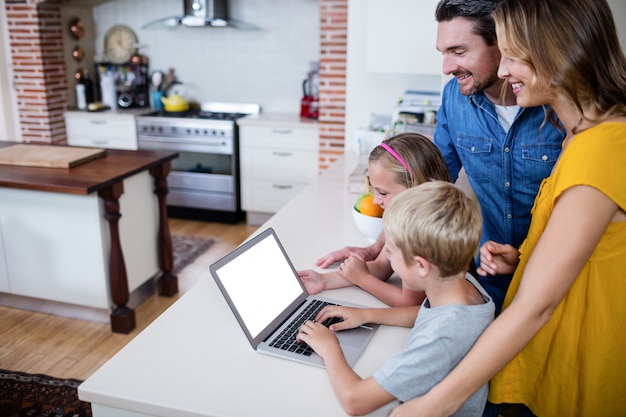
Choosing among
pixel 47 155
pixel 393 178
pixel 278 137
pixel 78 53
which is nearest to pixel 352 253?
pixel 393 178

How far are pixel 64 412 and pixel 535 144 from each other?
2207 mm

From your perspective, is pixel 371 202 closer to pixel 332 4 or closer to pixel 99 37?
pixel 332 4

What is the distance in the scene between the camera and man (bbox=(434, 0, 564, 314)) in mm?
1538

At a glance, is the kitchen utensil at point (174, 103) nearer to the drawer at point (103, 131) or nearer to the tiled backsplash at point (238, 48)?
the tiled backsplash at point (238, 48)

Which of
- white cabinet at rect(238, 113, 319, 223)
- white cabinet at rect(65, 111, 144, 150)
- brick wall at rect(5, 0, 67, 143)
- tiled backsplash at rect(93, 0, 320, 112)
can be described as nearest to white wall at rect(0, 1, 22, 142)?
brick wall at rect(5, 0, 67, 143)

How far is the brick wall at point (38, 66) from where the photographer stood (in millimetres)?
4852

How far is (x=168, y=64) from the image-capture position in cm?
541

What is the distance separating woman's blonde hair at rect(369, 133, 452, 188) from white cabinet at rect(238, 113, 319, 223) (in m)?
3.00

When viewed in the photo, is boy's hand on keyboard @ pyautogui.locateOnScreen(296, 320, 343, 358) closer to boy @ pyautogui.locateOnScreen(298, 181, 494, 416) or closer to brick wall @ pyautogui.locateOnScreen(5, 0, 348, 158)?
boy @ pyautogui.locateOnScreen(298, 181, 494, 416)

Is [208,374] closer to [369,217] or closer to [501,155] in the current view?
[369,217]

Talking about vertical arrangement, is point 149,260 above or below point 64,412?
above

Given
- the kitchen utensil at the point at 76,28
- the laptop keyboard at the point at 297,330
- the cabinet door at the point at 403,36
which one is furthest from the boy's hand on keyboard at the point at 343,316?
the kitchen utensil at the point at 76,28

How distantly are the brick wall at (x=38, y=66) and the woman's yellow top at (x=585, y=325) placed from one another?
4.80 m

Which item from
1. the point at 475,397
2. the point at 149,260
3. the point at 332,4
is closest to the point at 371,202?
the point at 475,397
